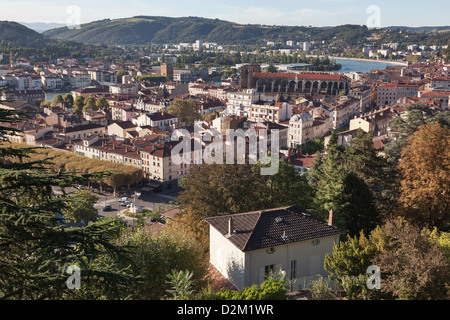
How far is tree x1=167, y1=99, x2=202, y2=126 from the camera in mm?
41312

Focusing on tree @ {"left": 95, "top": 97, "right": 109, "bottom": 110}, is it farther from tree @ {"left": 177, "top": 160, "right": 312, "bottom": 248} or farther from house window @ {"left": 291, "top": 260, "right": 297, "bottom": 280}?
house window @ {"left": 291, "top": 260, "right": 297, "bottom": 280}

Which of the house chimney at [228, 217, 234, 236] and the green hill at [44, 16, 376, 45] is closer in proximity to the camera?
the house chimney at [228, 217, 234, 236]

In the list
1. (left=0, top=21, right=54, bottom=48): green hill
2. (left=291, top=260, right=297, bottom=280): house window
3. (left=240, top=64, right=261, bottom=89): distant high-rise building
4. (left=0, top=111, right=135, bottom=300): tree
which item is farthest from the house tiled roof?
(left=0, top=21, right=54, bottom=48): green hill

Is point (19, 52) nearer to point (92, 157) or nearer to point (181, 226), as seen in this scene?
point (92, 157)

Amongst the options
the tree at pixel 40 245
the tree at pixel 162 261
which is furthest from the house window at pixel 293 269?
the tree at pixel 40 245

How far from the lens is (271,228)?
30.3 ft

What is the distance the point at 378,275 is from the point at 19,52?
115 m

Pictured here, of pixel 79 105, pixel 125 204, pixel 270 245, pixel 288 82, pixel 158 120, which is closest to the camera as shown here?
pixel 270 245

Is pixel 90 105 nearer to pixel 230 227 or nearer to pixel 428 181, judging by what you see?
pixel 230 227

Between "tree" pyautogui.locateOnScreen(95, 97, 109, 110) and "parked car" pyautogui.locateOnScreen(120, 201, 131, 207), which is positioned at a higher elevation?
"tree" pyautogui.locateOnScreen(95, 97, 109, 110)

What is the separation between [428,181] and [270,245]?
5.13 m

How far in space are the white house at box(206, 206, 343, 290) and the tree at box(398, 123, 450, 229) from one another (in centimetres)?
324

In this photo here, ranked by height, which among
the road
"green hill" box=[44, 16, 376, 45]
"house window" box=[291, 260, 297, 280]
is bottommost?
the road

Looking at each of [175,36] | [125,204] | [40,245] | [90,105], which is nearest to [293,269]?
[40,245]
